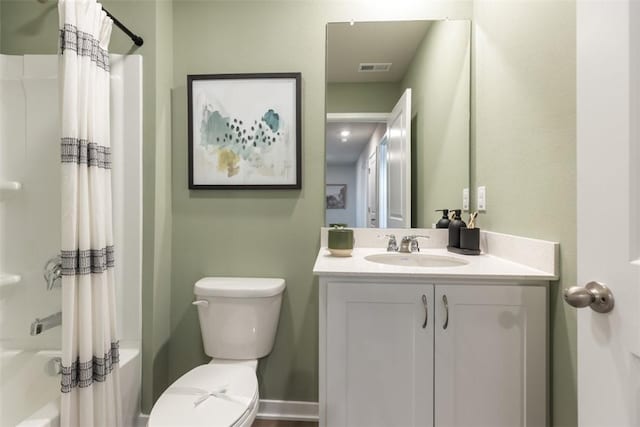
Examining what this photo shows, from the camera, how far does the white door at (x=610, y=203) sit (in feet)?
1.66

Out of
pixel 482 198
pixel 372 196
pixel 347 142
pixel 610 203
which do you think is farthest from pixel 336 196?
pixel 610 203

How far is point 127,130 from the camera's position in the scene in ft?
5.14

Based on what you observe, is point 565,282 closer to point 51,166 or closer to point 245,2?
point 245,2

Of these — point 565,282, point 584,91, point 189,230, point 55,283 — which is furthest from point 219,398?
point 584,91

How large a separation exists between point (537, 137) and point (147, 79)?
1793 millimetres

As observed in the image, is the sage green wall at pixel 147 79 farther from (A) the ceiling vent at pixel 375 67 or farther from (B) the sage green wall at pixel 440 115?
(B) the sage green wall at pixel 440 115

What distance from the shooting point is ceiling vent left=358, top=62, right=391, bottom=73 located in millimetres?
1738

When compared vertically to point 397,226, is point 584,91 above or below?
above

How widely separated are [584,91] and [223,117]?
1585 mm

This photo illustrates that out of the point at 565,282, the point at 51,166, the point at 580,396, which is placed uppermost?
the point at 51,166

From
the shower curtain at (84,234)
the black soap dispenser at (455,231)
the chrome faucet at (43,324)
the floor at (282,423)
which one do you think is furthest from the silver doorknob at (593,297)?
the chrome faucet at (43,324)

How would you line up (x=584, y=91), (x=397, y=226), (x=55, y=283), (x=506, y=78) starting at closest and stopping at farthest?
(x=584, y=91) < (x=506, y=78) < (x=55, y=283) < (x=397, y=226)

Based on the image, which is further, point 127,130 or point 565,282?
point 127,130

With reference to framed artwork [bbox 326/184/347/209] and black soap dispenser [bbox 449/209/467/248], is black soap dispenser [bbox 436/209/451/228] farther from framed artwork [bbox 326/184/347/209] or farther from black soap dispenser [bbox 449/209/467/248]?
framed artwork [bbox 326/184/347/209]
